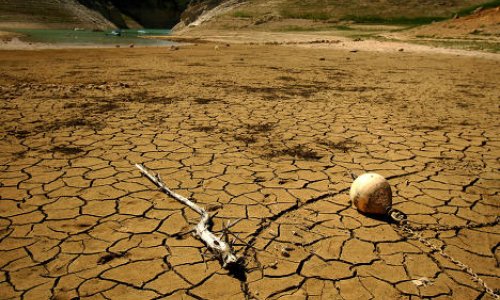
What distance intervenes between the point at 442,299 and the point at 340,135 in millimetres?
3221

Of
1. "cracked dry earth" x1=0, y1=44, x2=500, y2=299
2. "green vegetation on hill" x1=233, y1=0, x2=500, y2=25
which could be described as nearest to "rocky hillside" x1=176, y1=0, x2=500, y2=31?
"green vegetation on hill" x1=233, y1=0, x2=500, y2=25

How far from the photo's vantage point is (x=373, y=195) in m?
3.07

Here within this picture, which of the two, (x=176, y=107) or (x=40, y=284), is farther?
(x=176, y=107)

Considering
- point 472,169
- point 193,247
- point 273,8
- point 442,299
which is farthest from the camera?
point 273,8

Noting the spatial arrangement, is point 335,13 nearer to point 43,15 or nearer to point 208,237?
point 43,15

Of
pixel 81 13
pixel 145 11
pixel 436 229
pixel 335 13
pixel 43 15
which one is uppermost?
pixel 145 11

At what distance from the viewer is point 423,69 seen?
12328mm

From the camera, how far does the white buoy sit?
121 inches

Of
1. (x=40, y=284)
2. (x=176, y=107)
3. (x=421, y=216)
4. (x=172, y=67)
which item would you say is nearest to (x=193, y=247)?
(x=40, y=284)

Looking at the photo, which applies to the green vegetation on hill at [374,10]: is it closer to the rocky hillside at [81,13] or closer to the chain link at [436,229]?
the rocky hillside at [81,13]

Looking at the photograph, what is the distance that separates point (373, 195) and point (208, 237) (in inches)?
52.0

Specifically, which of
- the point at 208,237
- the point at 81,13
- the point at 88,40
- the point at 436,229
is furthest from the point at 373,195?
the point at 81,13

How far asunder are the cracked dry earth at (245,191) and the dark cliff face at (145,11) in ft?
317

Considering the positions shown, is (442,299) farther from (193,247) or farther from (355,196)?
(193,247)
